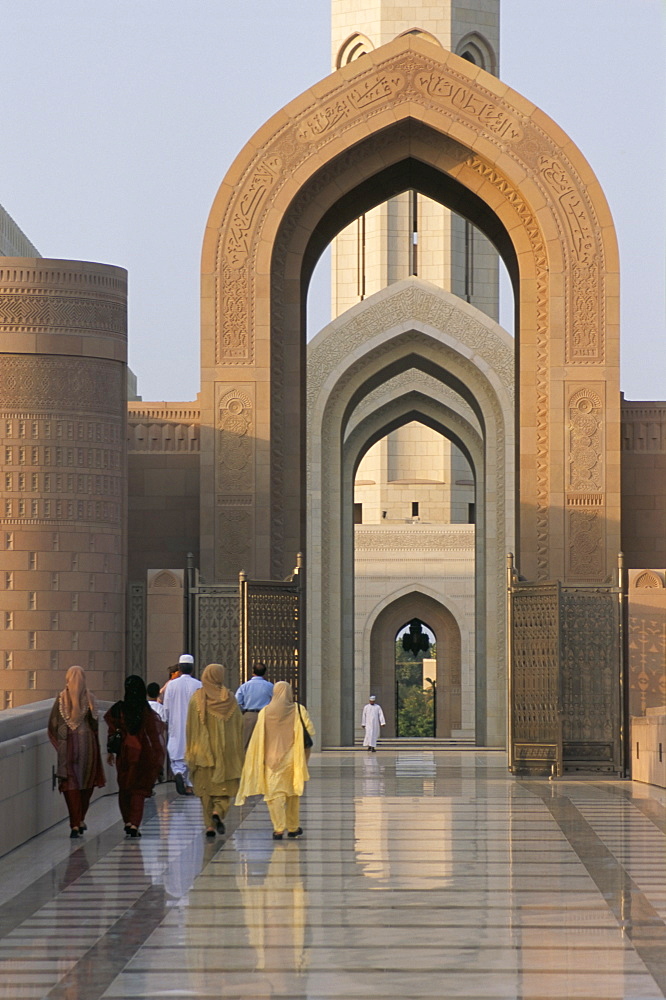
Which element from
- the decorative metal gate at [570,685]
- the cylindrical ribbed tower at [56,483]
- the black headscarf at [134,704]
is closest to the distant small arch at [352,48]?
the cylindrical ribbed tower at [56,483]

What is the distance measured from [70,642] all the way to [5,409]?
197 centimetres

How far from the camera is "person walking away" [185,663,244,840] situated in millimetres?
8523

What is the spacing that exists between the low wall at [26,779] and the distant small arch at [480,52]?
74.1 ft

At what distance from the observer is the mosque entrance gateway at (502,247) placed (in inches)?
546

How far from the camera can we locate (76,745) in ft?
27.2

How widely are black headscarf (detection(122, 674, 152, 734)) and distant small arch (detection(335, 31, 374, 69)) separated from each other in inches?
912

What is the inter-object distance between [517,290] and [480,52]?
16193 mm

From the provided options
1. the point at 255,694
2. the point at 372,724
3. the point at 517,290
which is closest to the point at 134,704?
the point at 255,694

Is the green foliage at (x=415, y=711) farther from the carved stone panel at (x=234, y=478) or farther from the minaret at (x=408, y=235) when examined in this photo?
the carved stone panel at (x=234, y=478)

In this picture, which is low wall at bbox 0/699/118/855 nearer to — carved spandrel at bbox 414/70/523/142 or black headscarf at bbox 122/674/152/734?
black headscarf at bbox 122/674/152/734

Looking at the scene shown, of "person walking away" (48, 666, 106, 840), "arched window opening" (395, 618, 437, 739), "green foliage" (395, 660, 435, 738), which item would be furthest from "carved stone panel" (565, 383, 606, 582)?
"green foliage" (395, 660, 435, 738)

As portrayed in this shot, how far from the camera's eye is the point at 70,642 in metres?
12.7

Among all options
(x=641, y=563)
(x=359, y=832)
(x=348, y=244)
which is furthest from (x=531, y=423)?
(x=348, y=244)

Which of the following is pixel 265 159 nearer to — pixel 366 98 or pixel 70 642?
pixel 366 98
